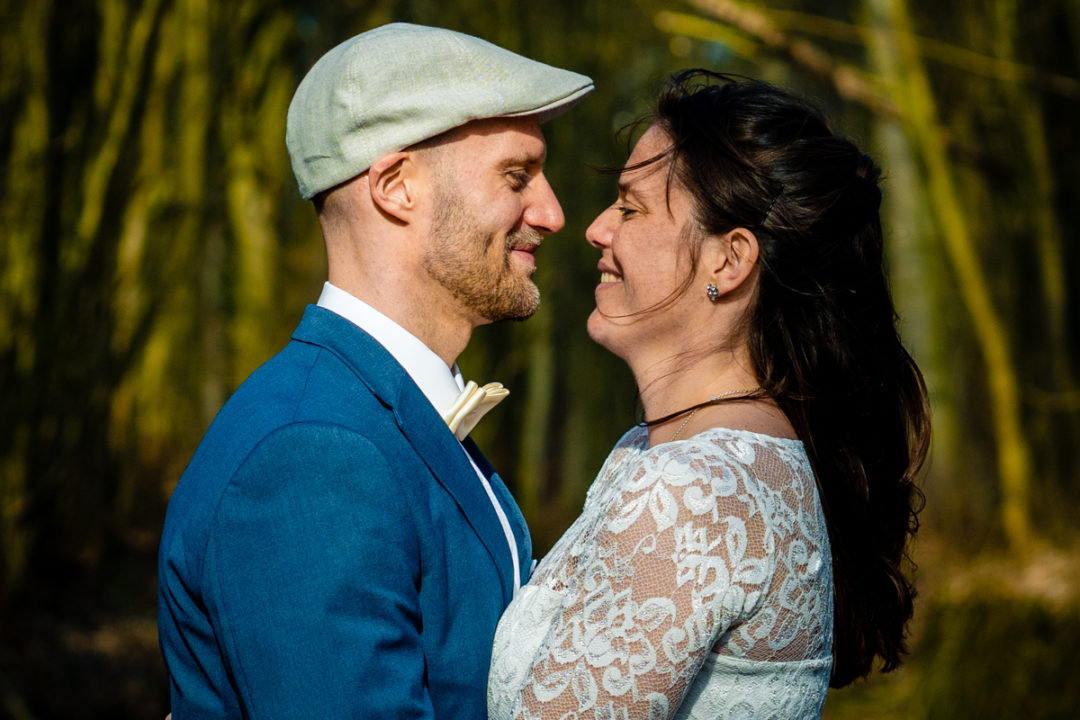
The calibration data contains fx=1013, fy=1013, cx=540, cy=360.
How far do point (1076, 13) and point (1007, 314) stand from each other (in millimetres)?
2498

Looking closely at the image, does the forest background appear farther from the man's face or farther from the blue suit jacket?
the blue suit jacket

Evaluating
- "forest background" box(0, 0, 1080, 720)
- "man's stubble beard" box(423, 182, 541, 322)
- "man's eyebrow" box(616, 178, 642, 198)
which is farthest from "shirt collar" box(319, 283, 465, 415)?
"forest background" box(0, 0, 1080, 720)

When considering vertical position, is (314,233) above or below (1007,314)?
above

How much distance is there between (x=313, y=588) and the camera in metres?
1.41

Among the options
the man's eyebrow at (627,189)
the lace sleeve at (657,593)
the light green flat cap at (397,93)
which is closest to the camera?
the lace sleeve at (657,593)

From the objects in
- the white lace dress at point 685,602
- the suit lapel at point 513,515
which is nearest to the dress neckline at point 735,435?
the white lace dress at point 685,602

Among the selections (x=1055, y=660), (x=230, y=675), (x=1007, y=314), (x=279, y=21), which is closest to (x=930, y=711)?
(x=1055, y=660)

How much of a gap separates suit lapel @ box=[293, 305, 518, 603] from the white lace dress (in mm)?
129

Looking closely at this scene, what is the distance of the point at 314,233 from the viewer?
8039mm

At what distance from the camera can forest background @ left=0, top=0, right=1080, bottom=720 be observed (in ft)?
14.9

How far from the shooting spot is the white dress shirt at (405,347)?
187 cm

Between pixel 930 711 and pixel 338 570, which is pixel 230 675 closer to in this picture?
pixel 338 570

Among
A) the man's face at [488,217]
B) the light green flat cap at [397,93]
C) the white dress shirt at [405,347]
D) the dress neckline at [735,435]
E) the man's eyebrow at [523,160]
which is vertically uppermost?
the light green flat cap at [397,93]

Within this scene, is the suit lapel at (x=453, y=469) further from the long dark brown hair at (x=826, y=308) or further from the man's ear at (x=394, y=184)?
the long dark brown hair at (x=826, y=308)
